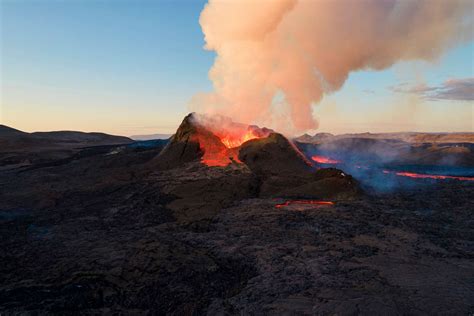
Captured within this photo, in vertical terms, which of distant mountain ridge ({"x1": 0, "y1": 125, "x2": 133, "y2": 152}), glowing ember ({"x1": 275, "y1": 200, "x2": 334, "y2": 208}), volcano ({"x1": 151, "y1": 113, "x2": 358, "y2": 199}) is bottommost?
glowing ember ({"x1": 275, "y1": 200, "x2": 334, "y2": 208})

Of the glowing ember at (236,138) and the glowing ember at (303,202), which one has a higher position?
the glowing ember at (236,138)

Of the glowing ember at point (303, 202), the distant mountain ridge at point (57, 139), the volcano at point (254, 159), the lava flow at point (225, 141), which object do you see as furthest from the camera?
the distant mountain ridge at point (57, 139)

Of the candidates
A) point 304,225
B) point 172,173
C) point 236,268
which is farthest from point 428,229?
point 172,173

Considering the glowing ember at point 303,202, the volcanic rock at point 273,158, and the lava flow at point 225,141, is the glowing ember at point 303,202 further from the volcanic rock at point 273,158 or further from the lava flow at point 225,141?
the lava flow at point 225,141

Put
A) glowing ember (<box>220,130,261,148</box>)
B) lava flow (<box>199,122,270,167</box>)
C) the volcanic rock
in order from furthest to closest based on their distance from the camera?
glowing ember (<box>220,130,261,148</box>)
lava flow (<box>199,122,270,167</box>)
the volcanic rock

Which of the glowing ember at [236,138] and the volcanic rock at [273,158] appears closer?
the volcanic rock at [273,158]

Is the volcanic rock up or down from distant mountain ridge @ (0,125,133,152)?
down

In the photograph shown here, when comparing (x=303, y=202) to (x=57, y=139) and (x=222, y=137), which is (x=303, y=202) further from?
(x=57, y=139)

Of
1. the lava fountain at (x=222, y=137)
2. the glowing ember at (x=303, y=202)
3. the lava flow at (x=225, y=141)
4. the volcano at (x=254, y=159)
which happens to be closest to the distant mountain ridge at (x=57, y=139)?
the volcano at (x=254, y=159)

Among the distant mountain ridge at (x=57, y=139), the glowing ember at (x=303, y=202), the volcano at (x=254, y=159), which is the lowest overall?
the glowing ember at (x=303, y=202)

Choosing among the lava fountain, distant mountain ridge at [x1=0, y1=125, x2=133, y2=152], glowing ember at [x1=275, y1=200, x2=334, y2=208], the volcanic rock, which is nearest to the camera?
glowing ember at [x1=275, y1=200, x2=334, y2=208]

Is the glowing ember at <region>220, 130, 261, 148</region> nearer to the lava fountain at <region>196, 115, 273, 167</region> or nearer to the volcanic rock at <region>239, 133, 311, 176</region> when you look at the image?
the lava fountain at <region>196, 115, 273, 167</region>

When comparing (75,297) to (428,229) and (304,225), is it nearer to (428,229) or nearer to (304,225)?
(304,225)

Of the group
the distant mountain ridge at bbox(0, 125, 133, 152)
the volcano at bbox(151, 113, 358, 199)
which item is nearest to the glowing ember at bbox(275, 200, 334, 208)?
the volcano at bbox(151, 113, 358, 199)
